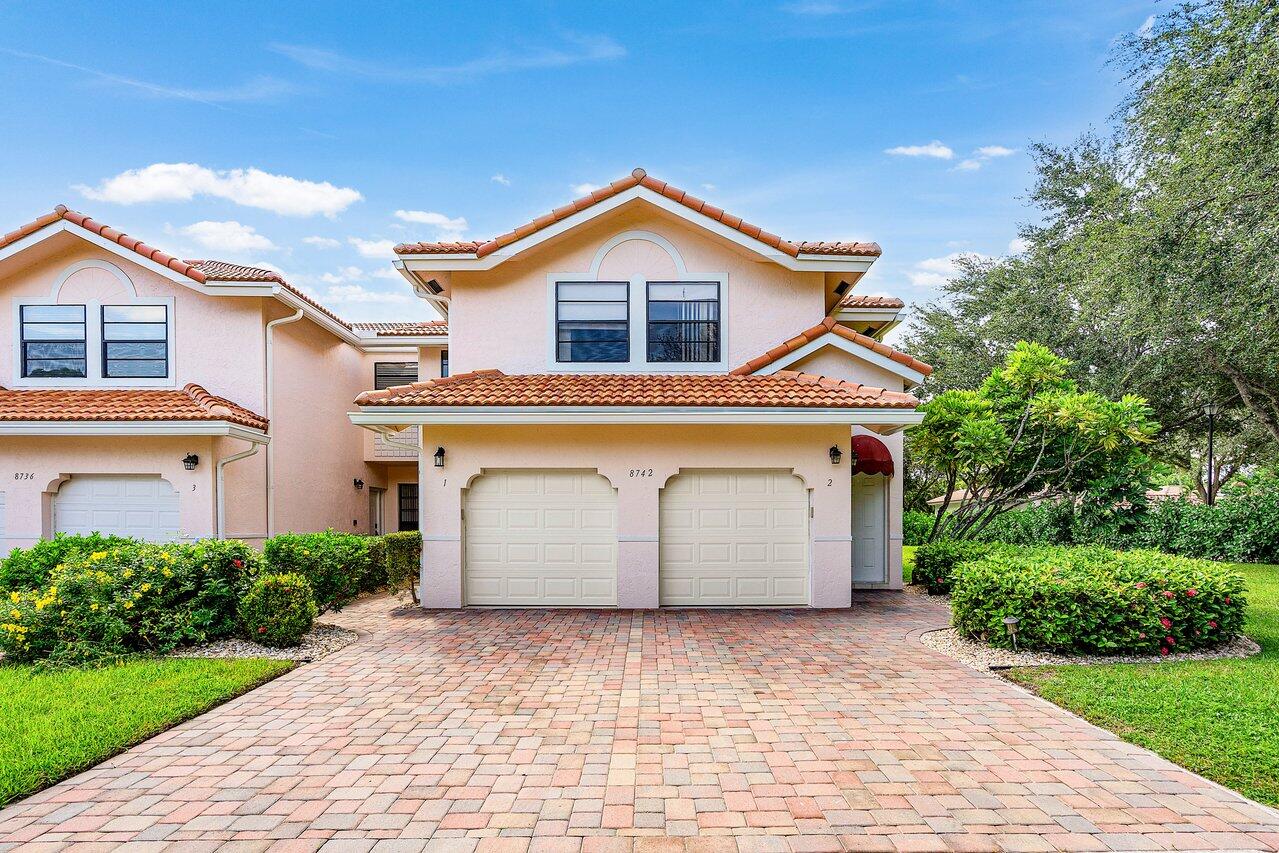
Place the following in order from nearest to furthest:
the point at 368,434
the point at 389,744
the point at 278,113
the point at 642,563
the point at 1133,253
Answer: the point at 389,744 → the point at 642,563 → the point at 1133,253 → the point at 278,113 → the point at 368,434

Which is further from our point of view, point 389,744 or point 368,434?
point 368,434

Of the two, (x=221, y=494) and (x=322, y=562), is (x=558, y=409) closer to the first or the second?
(x=322, y=562)

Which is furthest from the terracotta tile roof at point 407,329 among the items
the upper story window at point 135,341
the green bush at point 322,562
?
the green bush at point 322,562

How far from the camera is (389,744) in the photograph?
5383 mm

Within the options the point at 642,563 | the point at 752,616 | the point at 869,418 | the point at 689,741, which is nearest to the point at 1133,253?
the point at 869,418

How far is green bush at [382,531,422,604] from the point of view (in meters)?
12.2

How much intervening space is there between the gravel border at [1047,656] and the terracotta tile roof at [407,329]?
47.9ft

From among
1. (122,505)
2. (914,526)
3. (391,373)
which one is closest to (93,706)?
(122,505)

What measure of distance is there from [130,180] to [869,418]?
23.6 meters

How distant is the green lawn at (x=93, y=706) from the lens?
4.94 meters

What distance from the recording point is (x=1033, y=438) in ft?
44.1

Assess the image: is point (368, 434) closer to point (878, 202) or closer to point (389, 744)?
point (389, 744)

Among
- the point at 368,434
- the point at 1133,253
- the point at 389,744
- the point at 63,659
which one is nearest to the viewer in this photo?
the point at 389,744

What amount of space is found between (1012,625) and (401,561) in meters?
10.7
